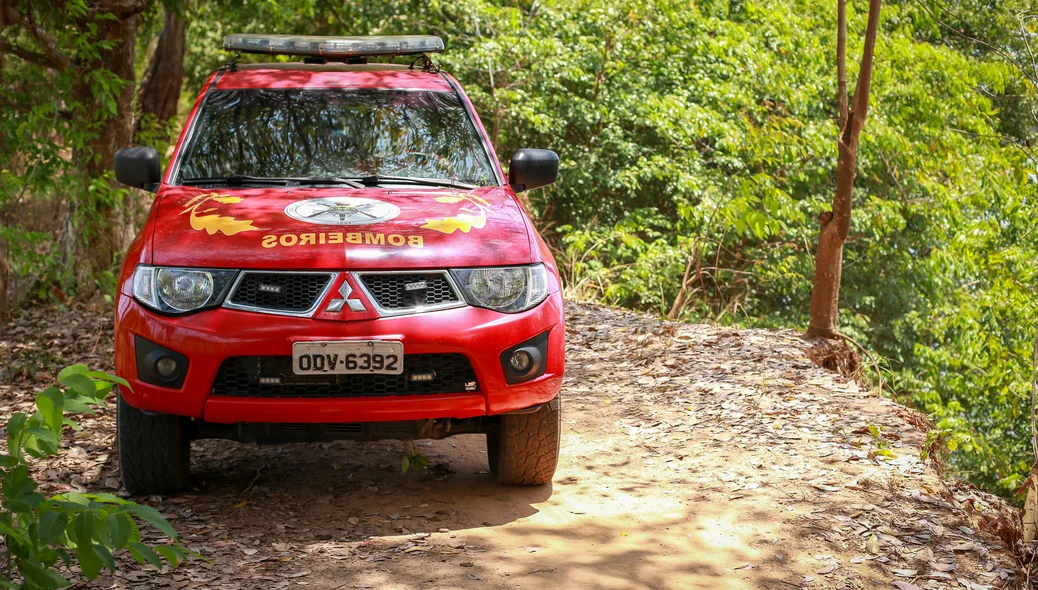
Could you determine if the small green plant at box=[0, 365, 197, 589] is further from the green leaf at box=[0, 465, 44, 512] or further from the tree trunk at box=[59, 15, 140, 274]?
the tree trunk at box=[59, 15, 140, 274]

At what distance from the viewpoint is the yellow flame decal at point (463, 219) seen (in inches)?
173

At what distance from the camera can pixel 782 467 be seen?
5297mm

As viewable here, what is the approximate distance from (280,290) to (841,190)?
221 inches

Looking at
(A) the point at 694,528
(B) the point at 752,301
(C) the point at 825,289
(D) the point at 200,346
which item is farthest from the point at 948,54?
(D) the point at 200,346

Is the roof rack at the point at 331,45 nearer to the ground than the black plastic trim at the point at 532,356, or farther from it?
farther from it

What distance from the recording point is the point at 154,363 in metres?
4.08

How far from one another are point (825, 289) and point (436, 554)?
5.46 metres

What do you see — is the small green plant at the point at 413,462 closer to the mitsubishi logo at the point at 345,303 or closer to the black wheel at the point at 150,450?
the black wheel at the point at 150,450

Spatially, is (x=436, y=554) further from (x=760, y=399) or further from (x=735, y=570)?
(x=760, y=399)

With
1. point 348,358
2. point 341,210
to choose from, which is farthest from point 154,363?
point 341,210

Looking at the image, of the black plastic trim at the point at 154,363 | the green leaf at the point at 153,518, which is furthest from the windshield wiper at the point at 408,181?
the green leaf at the point at 153,518

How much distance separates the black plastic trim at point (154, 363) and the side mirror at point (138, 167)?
4.09 ft

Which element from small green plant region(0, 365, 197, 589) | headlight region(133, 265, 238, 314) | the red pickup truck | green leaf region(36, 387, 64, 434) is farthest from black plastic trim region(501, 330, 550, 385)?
green leaf region(36, 387, 64, 434)

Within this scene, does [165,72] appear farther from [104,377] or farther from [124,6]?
[104,377]
